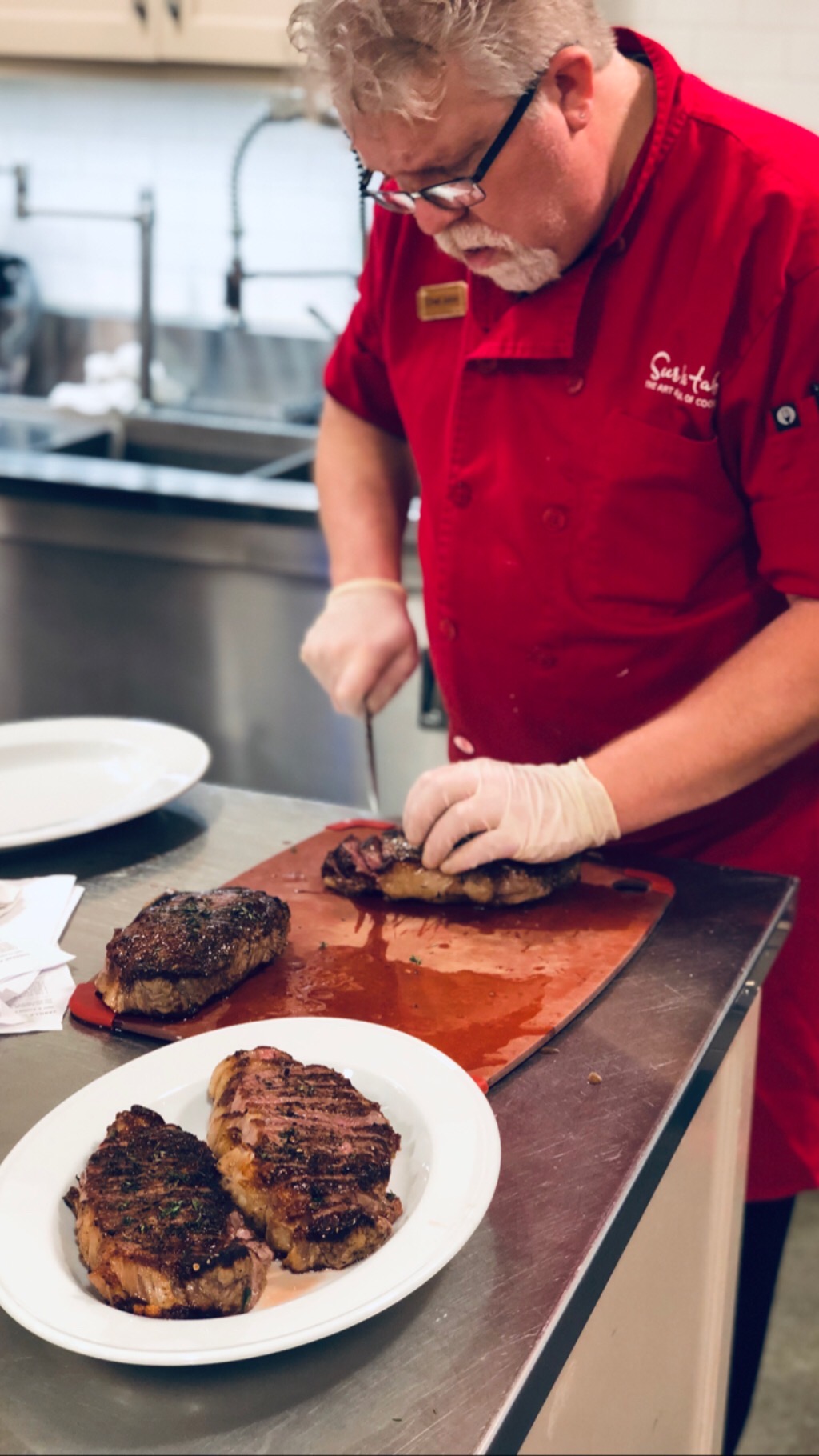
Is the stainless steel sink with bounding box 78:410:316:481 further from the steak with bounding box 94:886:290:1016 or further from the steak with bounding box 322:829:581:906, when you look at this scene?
the steak with bounding box 94:886:290:1016

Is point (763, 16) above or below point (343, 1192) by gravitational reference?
above

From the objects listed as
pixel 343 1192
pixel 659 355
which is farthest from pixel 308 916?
pixel 659 355

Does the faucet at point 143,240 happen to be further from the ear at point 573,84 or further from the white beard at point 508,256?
the ear at point 573,84

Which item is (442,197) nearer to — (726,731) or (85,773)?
(726,731)

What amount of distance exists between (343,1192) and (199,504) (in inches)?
82.8

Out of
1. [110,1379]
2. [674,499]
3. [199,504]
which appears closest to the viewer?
[110,1379]

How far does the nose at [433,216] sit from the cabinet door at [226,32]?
1.86m

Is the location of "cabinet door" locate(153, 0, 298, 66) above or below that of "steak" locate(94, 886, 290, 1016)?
above

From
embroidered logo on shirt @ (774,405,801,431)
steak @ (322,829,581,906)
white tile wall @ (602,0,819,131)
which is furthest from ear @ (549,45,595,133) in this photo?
white tile wall @ (602,0,819,131)

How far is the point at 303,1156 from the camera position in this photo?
94 centimetres

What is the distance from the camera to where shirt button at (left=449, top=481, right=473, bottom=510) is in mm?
1657

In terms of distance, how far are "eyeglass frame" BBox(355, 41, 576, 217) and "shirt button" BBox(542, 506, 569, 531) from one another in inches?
14.0

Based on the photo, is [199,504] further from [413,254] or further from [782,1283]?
[782,1283]

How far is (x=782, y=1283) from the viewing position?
102 inches
